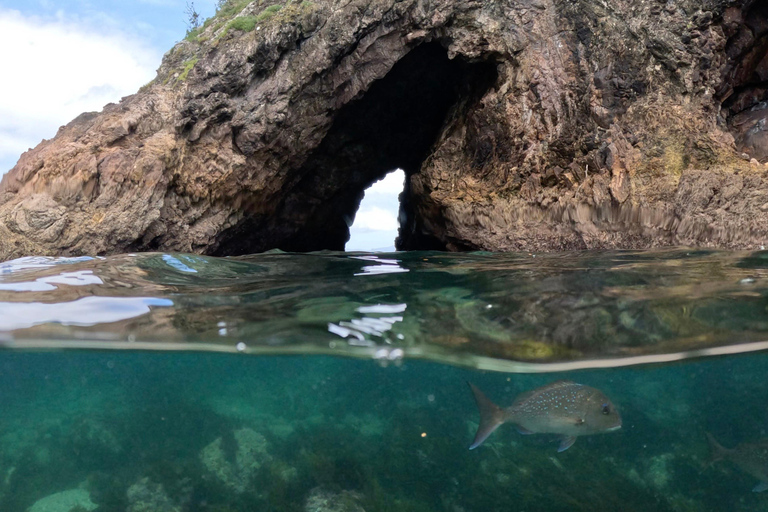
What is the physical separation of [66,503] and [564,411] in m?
9.58

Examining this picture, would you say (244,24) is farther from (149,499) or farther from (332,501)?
(149,499)

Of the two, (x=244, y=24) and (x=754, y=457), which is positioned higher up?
(x=244, y=24)

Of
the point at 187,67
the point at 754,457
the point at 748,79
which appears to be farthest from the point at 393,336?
the point at 187,67

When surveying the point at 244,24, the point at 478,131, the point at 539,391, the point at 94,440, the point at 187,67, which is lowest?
the point at 94,440

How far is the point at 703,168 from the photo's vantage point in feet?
23.7

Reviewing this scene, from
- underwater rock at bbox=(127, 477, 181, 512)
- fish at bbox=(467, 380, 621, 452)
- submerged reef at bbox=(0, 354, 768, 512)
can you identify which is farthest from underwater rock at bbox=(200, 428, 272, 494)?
fish at bbox=(467, 380, 621, 452)

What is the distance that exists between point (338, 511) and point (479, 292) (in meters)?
4.99

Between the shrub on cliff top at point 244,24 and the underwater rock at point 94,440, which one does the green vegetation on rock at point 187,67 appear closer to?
the shrub on cliff top at point 244,24

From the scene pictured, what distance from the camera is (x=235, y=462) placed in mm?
10625

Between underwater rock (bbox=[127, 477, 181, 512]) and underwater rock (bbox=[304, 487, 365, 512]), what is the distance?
2373 millimetres

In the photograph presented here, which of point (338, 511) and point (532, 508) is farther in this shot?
point (532, 508)

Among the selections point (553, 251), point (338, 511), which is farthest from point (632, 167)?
point (338, 511)

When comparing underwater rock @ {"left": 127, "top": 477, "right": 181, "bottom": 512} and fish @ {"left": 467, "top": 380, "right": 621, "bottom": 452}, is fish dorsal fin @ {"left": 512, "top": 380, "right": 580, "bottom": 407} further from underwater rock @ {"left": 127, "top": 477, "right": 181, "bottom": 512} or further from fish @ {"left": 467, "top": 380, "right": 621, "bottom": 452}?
underwater rock @ {"left": 127, "top": 477, "right": 181, "bottom": 512}

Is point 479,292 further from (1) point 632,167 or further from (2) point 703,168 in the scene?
(2) point 703,168
